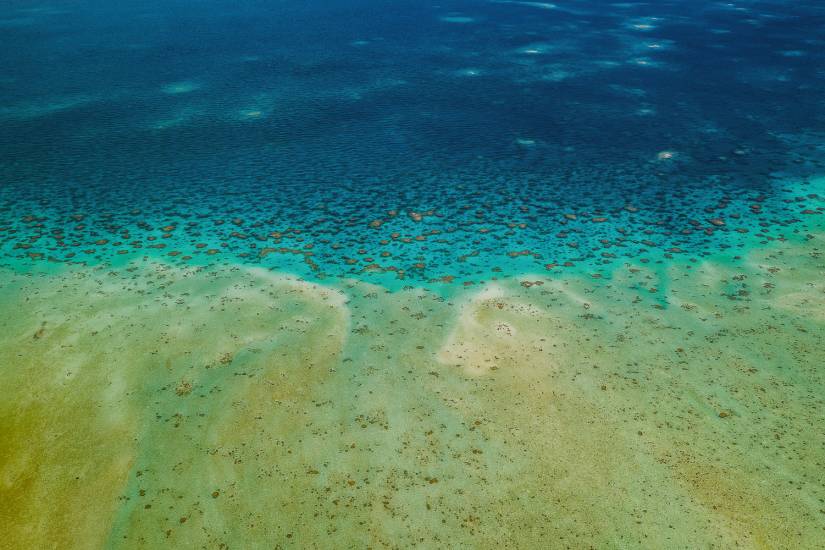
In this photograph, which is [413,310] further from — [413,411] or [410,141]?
[410,141]

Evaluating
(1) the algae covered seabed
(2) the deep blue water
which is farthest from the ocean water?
(2) the deep blue water

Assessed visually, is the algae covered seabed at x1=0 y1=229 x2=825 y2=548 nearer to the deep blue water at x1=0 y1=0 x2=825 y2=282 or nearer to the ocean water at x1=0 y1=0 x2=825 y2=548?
the ocean water at x1=0 y1=0 x2=825 y2=548

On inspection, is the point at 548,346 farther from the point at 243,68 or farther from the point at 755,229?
the point at 243,68

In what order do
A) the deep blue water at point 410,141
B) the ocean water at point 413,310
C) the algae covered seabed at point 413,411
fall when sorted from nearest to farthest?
the algae covered seabed at point 413,411
the ocean water at point 413,310
the deep blue water at point 410,141

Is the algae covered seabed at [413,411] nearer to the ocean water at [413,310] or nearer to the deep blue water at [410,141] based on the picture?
the ocean water at [413,310]

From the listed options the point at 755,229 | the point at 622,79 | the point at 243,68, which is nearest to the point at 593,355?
the point at 755,229

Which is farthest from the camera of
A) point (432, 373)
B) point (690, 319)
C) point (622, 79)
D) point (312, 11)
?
point (312, 11)

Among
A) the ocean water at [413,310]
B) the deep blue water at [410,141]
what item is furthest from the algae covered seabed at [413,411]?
the deep blue water at [410,141]
